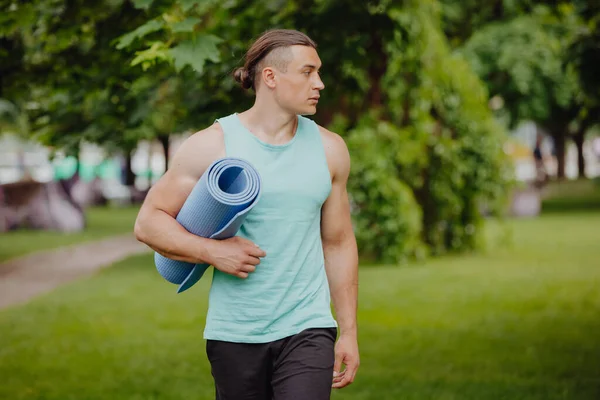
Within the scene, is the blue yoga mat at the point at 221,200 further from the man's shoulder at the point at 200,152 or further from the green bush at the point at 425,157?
the green bush at the point at 425,157

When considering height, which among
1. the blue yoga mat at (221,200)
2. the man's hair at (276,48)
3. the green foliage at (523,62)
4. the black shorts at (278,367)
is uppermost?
the green foliage at (523,62)

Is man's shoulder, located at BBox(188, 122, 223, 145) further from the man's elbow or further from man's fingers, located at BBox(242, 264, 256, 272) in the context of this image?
man's fingers, located at BBox(242, 264, 256, 272)

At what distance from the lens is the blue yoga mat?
3.14 m

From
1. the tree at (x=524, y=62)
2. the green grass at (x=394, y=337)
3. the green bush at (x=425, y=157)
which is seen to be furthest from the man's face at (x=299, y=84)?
the tree at (x=524, y=62)

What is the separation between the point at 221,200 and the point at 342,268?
0.67 meters

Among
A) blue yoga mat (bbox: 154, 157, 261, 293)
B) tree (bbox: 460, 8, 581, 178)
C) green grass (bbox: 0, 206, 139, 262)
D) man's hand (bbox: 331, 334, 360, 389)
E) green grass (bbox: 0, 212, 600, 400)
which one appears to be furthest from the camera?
tree (bbox: 460, 8, 581, 178)

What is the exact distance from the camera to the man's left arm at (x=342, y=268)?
3572 millimetres

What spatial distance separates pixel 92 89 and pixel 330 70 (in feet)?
6.18

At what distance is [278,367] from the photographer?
3404mm

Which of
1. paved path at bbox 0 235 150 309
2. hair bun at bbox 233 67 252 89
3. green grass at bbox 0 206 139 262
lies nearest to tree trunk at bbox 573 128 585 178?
green grass at bbox 0 206 139 262

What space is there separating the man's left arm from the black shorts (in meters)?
0.19

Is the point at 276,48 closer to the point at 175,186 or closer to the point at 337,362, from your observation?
the point at 175,186

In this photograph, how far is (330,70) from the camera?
306 inches

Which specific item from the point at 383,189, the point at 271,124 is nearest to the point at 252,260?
the point at 271,124
